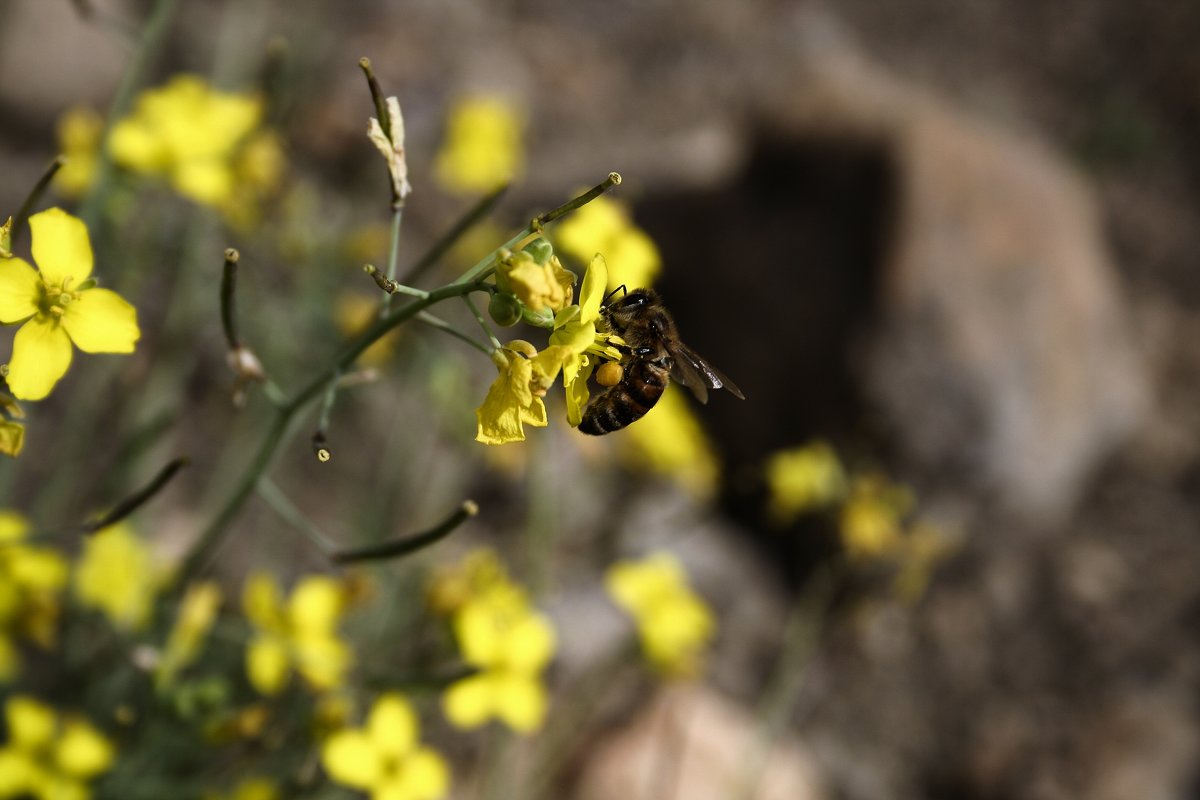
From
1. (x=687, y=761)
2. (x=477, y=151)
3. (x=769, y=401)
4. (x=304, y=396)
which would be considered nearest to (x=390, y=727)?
(x=304, y=396)

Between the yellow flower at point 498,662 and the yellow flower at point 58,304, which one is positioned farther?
the yellow flower at point 498,662

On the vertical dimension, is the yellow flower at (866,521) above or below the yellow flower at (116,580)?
above

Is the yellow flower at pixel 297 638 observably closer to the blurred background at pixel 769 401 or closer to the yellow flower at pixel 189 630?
the yellow flower at pixel 189 630

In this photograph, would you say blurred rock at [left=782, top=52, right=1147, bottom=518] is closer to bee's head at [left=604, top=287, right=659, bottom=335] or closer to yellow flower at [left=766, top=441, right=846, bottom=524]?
yellow flower at [left=766, top=441, right=846, bottom=524]

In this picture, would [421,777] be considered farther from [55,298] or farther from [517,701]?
[55,298]

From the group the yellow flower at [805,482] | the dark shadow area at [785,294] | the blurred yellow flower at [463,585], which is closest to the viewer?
the blurred yellow flower at [463,585]

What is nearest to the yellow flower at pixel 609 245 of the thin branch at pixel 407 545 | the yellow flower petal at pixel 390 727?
the thin branch at pixel 407 545

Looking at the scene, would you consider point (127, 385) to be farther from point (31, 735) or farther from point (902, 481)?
point (902, 481)
